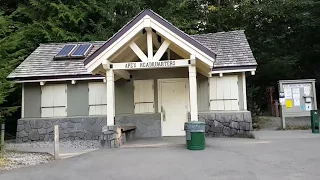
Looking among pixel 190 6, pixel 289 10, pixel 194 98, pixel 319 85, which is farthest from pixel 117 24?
pixel 319 85

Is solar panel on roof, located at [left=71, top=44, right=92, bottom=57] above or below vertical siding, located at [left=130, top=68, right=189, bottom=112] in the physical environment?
above

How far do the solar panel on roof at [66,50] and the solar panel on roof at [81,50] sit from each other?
0.28 metres

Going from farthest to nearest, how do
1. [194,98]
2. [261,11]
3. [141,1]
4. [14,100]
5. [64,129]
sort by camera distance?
[141,1] < [261,11] < [14,100] < [64,129] < [194,98]

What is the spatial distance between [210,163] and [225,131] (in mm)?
5758

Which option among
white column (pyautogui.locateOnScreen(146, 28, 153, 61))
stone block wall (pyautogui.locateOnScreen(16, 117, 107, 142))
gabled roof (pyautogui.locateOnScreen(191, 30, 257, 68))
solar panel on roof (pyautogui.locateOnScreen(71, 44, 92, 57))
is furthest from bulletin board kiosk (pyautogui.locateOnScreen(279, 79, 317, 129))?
solar panel on roof (pyautogui.locateOnScreen(71, 44, 92, 57))

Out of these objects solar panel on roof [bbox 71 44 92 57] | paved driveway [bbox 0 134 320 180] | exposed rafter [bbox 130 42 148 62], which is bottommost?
paved driveway [bbox 0 134 320 180]

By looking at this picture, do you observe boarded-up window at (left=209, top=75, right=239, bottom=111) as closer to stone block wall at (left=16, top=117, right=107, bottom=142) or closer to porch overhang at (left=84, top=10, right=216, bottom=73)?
porch overhang at (left=84, top=10, right=216, bottom=73)

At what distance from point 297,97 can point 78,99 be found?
378 inches

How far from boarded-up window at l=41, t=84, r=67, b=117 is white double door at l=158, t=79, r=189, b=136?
4307 mm

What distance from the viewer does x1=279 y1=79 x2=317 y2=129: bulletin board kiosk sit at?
13680 millimetres

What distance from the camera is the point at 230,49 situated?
14.3m

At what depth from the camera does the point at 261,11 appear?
22094 mm

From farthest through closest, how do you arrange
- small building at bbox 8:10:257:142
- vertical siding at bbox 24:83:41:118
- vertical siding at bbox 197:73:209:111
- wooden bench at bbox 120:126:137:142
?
vertical siding at bbox 24:83:41:118 → vertical siding at bbox 197:73:209:111 → small building at bbox 8:10:257:142 → wooden bench at bbox 120:126:137:142

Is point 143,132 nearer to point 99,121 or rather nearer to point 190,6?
point 99,121
